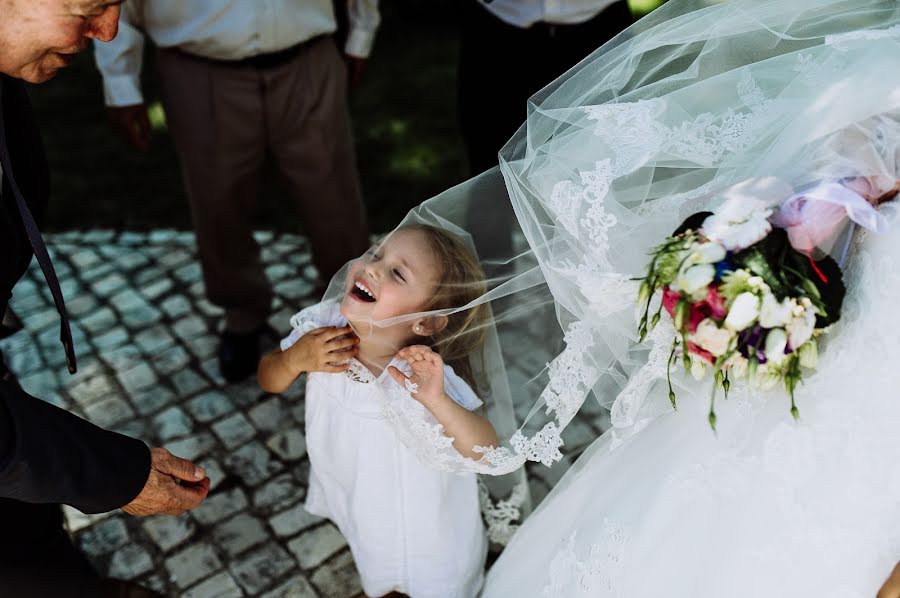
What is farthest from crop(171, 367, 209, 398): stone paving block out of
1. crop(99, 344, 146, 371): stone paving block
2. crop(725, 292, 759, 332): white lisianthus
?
crop(725, 292, 759, 332): white lisianthus

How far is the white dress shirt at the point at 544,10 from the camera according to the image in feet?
11.3

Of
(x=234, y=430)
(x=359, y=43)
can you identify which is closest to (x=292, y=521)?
(x=234, y=430)

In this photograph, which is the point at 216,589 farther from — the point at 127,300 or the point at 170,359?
the point at 127,300

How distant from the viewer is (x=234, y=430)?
378cm

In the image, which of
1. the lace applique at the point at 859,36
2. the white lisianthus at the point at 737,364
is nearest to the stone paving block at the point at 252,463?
the white lisianthus at the point at 737,364

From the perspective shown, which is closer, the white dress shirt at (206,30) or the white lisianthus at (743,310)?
the white lisianthus at (743,310)

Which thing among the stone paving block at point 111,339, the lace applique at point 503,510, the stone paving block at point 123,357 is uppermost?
the lace applique at point 503,510

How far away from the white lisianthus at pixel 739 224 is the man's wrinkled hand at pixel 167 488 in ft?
5.02

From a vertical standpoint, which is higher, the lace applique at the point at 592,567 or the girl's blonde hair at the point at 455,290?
the girl's blonde hair at the point at 455,290

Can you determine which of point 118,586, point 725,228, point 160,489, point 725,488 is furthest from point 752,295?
point 118,586

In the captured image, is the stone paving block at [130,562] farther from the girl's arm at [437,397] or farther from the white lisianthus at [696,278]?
the white lisianthus at [696,278]

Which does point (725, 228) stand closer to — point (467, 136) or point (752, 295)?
point (752, 295)

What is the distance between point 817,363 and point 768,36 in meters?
0.80

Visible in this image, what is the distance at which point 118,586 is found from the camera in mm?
2982
